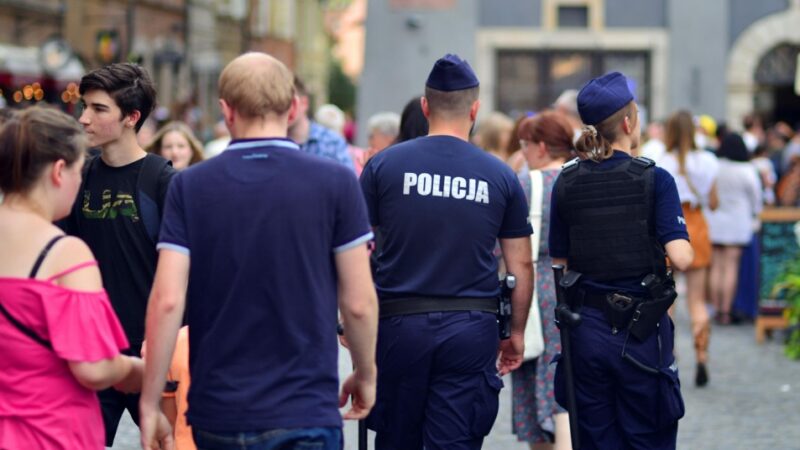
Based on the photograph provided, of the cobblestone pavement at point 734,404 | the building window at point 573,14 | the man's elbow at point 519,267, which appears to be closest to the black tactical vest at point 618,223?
the man's elbow at point 519,267

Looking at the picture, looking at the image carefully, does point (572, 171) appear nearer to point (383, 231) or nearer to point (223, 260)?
point (383, 231)

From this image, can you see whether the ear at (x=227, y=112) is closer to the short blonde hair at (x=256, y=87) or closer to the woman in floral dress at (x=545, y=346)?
the short blonde hair at (x=256, y=87)

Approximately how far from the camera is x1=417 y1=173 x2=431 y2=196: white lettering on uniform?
570 centimetres

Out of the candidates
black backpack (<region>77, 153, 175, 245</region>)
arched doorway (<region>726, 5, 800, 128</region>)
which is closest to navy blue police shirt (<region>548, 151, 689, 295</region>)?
black backpack (<region>77, 153, 175, 245</region>)

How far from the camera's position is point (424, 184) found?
5703mm

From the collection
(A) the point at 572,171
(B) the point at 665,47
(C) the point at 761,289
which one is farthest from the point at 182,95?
(A) the point at 572,171

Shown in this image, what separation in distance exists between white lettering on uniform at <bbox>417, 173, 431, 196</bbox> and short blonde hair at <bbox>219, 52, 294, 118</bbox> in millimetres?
1328

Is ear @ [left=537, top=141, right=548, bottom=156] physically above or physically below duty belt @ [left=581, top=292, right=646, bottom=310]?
above

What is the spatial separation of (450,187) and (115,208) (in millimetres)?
1234

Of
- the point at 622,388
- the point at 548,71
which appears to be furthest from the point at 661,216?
the point at 548,71

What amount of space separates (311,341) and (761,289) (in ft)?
33.9

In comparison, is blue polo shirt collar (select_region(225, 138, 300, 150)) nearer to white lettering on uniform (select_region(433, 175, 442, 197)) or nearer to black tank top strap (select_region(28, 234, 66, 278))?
black tank top strap (select_region(28, 234, 66, 278))

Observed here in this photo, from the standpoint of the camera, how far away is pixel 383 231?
582 centimetres

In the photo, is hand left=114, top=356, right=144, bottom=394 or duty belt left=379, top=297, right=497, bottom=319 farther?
duty belt left=379, top=297, right=497, bottom=319
